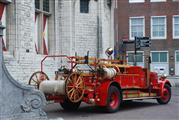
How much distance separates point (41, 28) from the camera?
70.8 feet

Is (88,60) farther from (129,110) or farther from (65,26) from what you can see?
(65,26)

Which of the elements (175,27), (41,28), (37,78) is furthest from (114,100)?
(175,27)

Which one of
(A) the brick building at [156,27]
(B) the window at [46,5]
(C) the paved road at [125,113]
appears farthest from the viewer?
(A) the brick building at [156,27]

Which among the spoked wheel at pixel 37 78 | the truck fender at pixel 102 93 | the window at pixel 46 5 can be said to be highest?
the window at pixel 46 5

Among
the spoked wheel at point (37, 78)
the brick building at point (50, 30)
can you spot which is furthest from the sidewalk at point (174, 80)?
the spoked wheel at point (37, 78)

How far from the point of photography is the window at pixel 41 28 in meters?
21.3

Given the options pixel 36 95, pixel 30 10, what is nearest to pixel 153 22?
pixel 30 10

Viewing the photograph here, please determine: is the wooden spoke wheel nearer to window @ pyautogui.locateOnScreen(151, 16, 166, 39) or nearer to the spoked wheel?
the spoked wheel

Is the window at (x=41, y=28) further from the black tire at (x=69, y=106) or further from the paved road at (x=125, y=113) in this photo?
the black tire at (x=69, y=106)

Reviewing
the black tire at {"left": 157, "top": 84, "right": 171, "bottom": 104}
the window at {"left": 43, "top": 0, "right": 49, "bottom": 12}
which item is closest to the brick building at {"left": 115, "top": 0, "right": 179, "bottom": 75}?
the window at {"left": 43, "top": 0, "right": 49, "bottom": 12}

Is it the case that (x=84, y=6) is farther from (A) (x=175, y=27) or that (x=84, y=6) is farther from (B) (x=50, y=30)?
(A) (x=175, y=27)

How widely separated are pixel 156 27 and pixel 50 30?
25517 millimetres

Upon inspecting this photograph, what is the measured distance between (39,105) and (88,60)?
15.9 ft

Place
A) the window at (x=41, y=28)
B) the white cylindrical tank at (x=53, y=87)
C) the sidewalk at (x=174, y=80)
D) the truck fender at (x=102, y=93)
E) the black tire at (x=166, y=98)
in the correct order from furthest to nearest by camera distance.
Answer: the sidewalk at (x=174, y=80) → the window at (x=41, y=28) → the black tire at (x=166, y=98) → the truck fender at (x=102, y=93) → the white cylindrical tank at (x=53, y=87)
